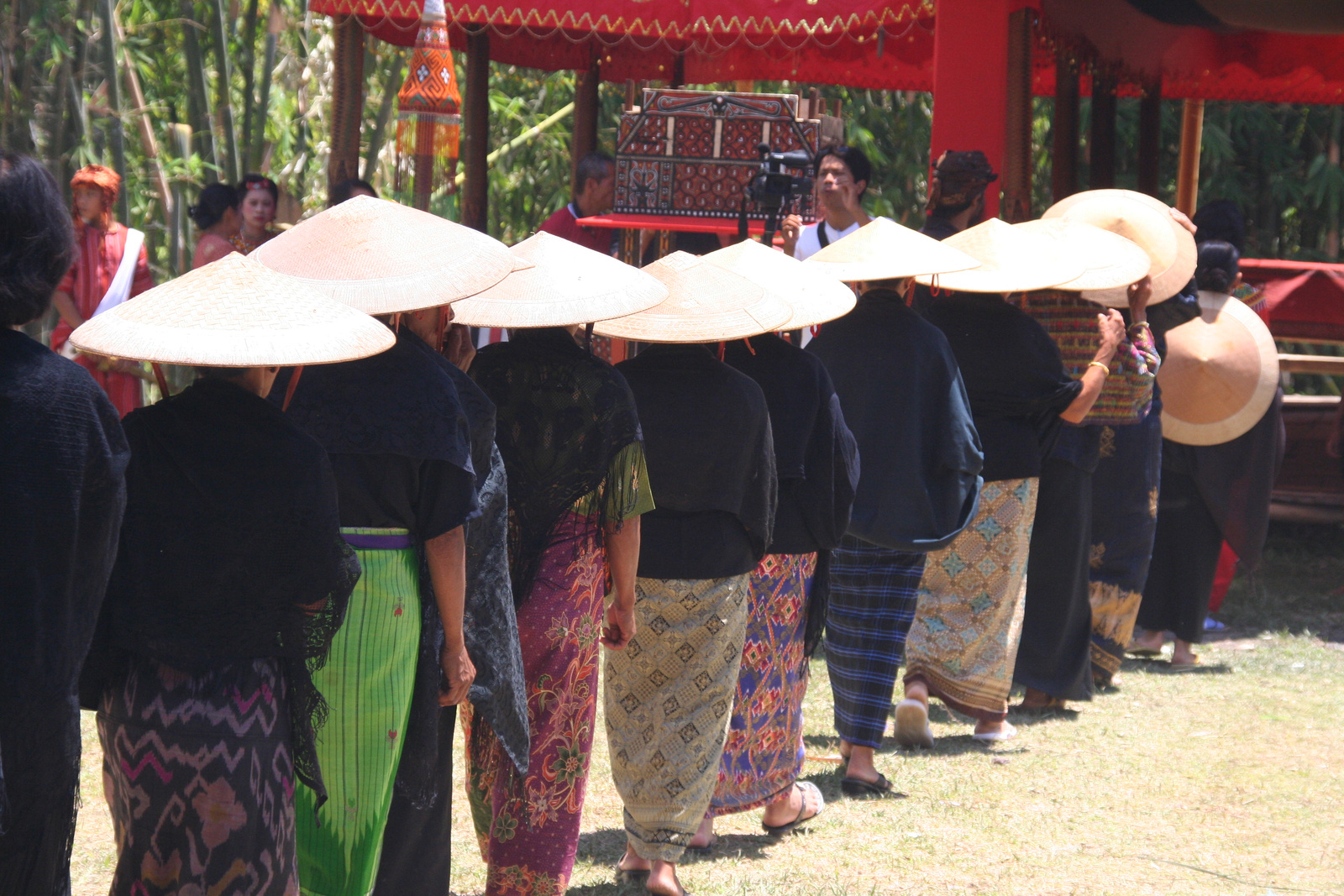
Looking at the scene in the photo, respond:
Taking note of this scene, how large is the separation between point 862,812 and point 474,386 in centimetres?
201

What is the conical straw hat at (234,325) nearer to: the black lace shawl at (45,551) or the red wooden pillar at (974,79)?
the black lace shawl at (45,551)

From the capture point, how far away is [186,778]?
214 centimetres

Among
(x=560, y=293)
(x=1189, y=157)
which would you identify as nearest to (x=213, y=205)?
(x=560, y=293)

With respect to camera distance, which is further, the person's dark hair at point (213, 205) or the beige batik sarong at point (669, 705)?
the person's dark hair at point (213, 205)

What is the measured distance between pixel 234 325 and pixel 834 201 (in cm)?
392

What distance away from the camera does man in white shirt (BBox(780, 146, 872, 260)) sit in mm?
5762

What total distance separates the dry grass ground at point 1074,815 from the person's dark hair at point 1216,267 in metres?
1.68

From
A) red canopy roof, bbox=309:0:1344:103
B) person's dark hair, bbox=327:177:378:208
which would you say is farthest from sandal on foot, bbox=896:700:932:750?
red canopy roof, bbox=309:0:1344:103

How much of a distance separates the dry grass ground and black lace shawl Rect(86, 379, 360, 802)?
58.3 inches

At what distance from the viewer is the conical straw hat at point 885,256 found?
398 centimetres

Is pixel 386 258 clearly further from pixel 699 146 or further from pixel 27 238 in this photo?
pixel 699 146

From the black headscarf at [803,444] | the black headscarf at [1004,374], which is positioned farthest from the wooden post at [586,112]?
the black headscarf at [803,444]

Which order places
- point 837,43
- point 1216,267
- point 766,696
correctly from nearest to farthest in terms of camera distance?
point 766,696 → point 1216,267 → point 837,43

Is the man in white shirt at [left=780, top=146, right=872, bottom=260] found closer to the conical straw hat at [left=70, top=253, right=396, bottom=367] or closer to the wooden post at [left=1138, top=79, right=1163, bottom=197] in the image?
the conical straw hat at [left=70, top=253, right=396, bottom=367]
